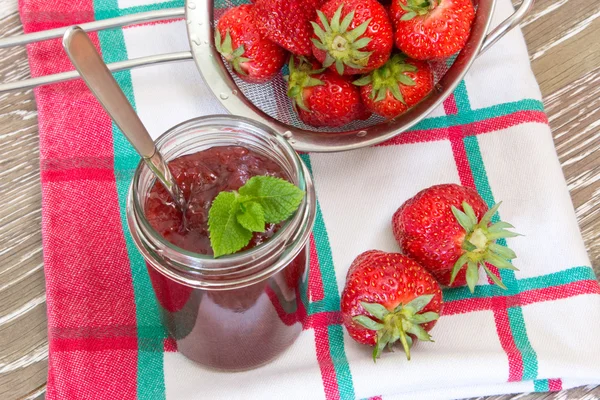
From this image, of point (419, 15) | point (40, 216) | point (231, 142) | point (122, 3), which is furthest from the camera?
point (122, 3)

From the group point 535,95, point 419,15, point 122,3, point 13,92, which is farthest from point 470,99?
point 13,92

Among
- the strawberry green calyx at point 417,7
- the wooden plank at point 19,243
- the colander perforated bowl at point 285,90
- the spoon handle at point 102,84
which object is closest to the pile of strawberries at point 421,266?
the colander perforated bowl at point 285,90

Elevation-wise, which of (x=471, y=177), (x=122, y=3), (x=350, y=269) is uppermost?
(x=122, y=3)

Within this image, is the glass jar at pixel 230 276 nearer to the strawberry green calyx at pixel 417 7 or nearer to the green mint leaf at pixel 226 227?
the green mint leaf at pixel 226 227

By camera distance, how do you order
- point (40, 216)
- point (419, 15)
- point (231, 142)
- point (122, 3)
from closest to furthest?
point (231, 142)
point (419, 15)
point (40, 216)
point (122, 3)

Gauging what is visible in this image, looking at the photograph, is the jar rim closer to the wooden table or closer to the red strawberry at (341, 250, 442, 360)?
the red strawberry at (341, 250, 442, 360)

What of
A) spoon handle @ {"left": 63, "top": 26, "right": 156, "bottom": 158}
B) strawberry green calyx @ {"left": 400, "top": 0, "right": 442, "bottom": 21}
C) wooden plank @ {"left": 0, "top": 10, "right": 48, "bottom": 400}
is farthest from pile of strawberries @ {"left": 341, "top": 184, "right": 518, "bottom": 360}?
wooden plank @ {"left": 0, "top": 10, "right": 48, "bottom": 400}

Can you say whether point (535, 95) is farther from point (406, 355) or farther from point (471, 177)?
point (406, 355)

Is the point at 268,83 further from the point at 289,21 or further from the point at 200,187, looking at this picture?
the point at 200,187
